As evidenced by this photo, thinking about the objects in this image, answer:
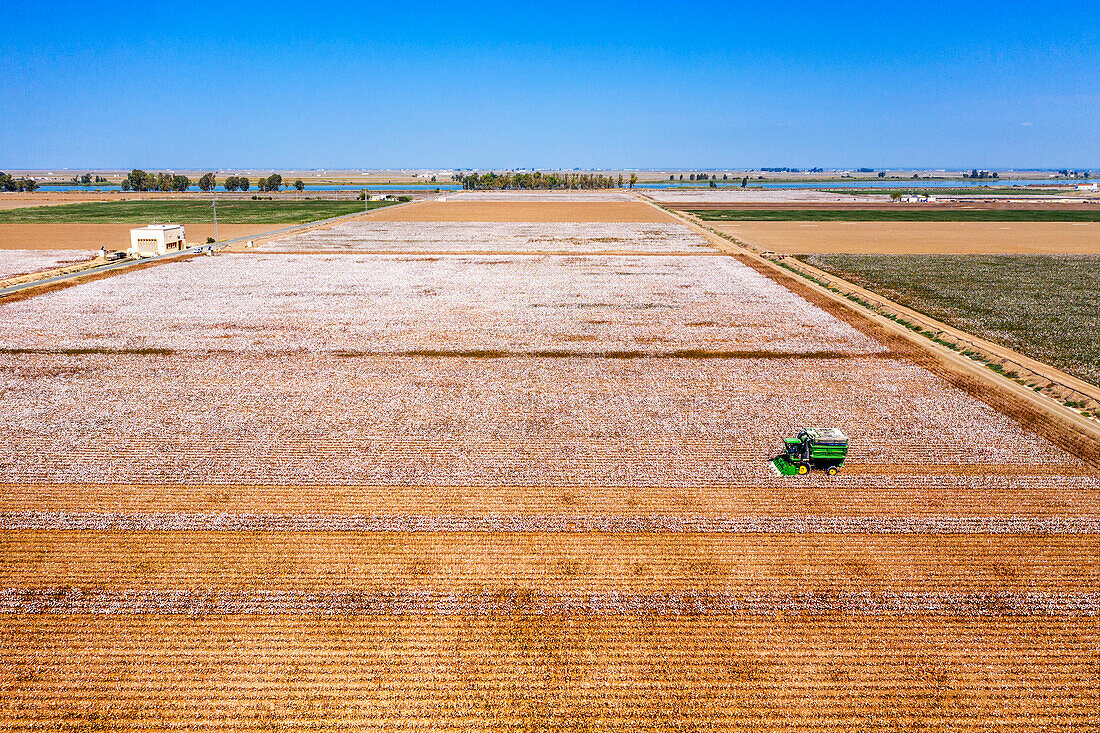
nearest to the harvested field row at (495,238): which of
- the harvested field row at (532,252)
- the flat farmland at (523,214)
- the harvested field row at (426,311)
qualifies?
the harvested field row at (532,252)

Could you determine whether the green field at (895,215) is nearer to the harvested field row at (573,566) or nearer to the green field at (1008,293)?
the green field at (1008,293)

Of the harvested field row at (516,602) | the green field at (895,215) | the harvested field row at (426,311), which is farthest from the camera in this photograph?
the green field at (895,215)

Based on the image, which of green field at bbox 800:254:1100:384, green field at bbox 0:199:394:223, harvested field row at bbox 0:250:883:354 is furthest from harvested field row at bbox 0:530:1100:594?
green field at bbox 0:199:394:223

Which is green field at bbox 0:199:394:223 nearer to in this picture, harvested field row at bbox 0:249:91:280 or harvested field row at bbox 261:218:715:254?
harvested field row at bbox 261:218:715:254

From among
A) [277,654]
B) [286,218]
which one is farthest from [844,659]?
[286,218]

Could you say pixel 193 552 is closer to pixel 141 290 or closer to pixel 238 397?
pixel 238 397
